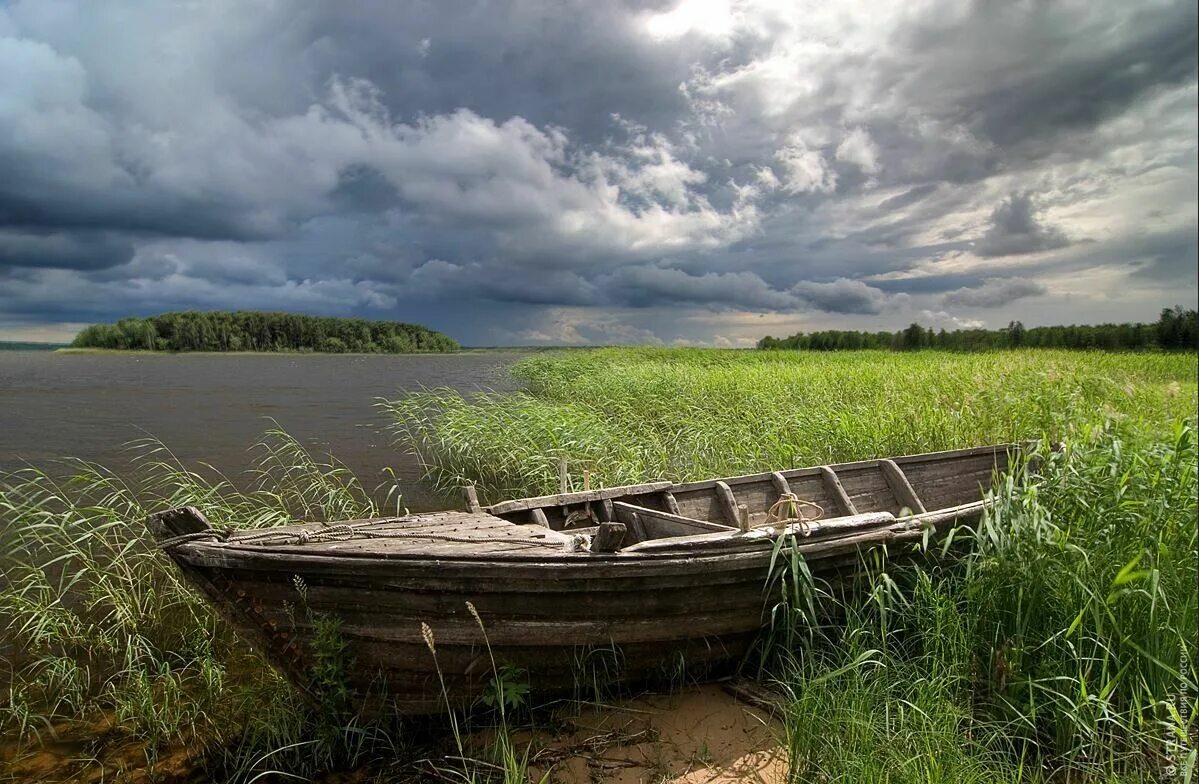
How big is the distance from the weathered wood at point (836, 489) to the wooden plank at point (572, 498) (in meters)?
1.80

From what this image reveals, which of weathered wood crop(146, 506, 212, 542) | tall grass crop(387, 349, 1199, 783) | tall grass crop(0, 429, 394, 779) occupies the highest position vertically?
weathered wood crop(146, 506, 212, 542)

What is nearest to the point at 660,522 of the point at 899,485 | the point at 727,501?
the point at 727,501

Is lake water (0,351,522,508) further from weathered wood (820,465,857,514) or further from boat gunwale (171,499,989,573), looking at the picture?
boat gunwale (171,499,989,573)

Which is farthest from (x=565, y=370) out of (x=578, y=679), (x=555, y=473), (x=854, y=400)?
(x=578, y=679)

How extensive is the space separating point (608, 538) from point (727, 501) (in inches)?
105

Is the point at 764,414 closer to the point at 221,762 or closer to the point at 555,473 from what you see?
the point at 555,473

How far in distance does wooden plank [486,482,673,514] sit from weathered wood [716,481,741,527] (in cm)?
53

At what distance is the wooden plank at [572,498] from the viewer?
5418 millimetres

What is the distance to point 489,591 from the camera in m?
3.72

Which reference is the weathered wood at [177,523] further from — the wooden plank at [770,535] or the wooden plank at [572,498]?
the wooden plank at [770,535]

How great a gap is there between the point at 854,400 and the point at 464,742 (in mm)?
10666

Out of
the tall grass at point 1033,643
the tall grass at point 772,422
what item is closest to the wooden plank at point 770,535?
the tall grass at point 1033,643

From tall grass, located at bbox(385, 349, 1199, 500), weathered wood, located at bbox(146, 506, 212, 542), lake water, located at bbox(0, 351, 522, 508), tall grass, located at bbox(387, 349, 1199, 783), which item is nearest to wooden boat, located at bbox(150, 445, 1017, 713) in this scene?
weathered wood, located at bbox(146, 506, 212, 542)

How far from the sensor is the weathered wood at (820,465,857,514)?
6496 mm
